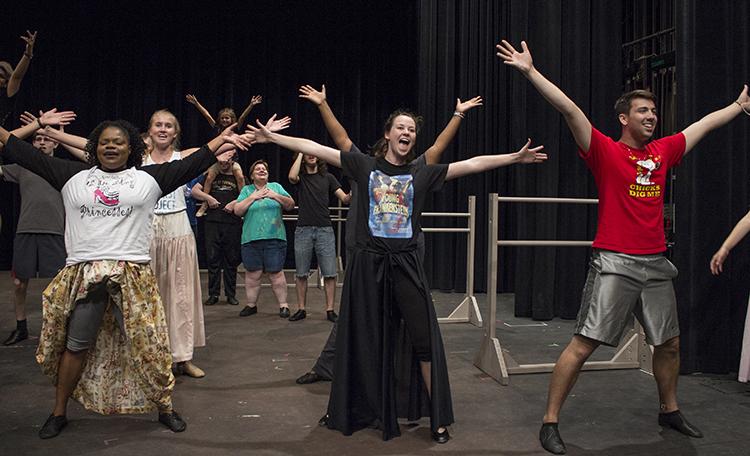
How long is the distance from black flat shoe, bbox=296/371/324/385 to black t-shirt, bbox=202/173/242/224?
280 cm

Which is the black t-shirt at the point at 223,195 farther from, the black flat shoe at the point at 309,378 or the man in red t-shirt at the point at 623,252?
the man in red t-shirt at the point at 623,252

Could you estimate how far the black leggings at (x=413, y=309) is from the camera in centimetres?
279

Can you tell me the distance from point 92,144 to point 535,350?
10.6 feet

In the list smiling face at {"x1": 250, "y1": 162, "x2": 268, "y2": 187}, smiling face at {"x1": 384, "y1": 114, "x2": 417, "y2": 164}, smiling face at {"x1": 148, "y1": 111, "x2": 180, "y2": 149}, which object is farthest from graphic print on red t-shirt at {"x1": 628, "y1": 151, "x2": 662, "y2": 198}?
smiling face at {"x1": 250, "y1": 162, "x2": 268, "y2": 187}

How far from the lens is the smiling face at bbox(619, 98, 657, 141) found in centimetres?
282

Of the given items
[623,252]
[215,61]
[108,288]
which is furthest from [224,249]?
[623,252]

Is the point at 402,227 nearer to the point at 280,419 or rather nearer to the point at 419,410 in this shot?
the point at 419,410

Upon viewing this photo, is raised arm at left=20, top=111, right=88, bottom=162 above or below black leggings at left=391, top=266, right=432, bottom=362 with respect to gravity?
above

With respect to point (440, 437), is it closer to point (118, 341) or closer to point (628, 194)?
point (628, 194)

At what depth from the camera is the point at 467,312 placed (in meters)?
5.68

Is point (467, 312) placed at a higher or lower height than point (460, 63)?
lower

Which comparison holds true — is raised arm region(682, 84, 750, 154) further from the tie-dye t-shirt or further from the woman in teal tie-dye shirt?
the tie-dye t-shirt

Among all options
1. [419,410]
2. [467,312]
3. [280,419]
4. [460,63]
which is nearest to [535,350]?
[467,312]

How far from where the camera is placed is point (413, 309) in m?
2.79
